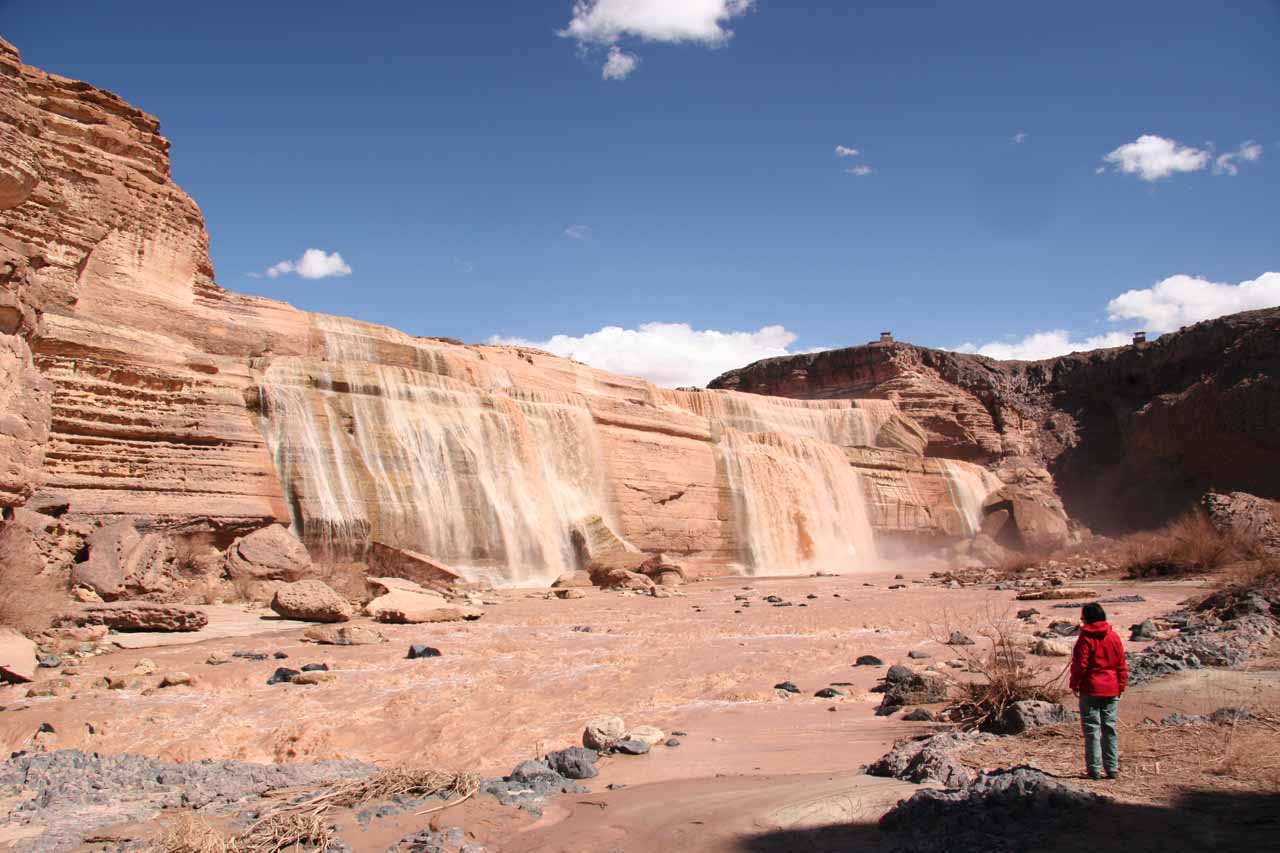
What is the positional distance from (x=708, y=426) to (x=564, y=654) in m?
20.4

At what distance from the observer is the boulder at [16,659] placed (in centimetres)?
689

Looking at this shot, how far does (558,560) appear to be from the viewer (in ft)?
70.0

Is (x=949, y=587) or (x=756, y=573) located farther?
(x=756, y=573)

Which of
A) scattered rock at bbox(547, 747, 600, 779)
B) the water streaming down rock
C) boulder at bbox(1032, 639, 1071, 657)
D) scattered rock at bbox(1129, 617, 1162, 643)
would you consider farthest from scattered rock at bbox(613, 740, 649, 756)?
the water streaming down rock

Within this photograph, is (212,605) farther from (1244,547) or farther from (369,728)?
(1244,547)

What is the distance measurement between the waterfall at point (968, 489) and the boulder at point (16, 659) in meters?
34.9

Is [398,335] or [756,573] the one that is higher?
[398,335]

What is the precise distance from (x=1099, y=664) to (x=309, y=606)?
9751mm

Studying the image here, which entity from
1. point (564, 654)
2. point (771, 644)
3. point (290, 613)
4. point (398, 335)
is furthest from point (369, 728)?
point (398, 335)

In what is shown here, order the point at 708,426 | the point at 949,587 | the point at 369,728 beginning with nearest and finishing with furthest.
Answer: the point at 369,728
the point at 949,587
the point at 708,426

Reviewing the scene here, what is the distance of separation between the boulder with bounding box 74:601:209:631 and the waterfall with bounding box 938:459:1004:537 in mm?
32637

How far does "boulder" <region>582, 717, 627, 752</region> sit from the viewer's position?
542 cm

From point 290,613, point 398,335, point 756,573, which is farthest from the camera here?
point 756,573

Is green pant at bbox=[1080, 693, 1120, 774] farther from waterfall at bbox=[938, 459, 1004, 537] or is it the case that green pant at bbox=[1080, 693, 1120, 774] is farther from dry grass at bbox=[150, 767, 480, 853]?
waterfall at bbox=[938, 459, 1004, 537]
